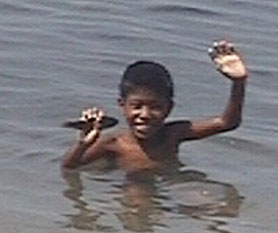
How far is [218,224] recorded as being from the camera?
785cm

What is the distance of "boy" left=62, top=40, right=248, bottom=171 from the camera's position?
8.17m

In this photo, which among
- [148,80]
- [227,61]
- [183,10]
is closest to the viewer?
[227,61]

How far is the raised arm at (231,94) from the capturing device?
8055 mm

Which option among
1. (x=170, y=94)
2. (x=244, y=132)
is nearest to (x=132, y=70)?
(x=170, y=94)

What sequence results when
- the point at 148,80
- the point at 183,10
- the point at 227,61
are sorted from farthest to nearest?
the point at 183,10, the point at 148,80, the point at 227,61

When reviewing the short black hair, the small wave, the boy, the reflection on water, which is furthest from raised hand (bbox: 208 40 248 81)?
the small wave

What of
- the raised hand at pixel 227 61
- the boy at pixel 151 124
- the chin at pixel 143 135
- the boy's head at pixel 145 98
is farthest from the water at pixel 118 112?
the raised hand at pixel 227 61

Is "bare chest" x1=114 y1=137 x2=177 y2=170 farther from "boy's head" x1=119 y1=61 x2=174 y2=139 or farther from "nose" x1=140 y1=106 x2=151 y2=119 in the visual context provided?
"nose" x1=140 y1=106 x2=151 y2=119

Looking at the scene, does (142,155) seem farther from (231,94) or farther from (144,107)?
(231,94)

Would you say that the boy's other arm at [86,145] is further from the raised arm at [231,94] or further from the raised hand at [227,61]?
the raised hand at [227,61]

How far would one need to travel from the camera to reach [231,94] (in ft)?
27.6

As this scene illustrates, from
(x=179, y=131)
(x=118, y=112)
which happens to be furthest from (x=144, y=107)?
(x=118, y=112)

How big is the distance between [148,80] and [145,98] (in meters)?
0.12

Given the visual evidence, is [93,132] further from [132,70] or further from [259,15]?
[259,15]
